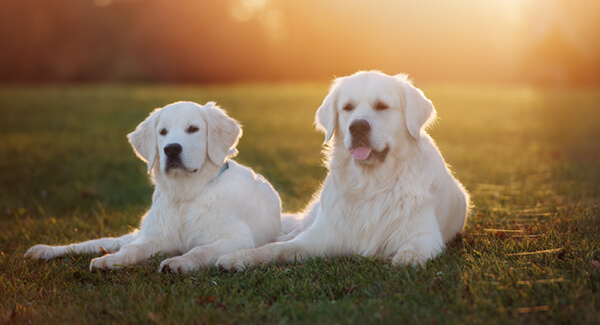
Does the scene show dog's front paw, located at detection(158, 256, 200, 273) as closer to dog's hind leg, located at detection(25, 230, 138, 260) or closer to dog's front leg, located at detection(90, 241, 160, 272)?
dog's front leg, located at detection(90, 241, 160, 272)

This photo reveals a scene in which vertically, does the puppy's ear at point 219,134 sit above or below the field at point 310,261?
above

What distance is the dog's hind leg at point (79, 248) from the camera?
16.3ft

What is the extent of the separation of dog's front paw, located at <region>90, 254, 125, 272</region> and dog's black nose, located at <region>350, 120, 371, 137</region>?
6.86 ft

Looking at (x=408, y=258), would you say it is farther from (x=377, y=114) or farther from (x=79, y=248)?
(x=79, y=248)

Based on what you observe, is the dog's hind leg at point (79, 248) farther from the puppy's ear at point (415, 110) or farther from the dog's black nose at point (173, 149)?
the puppy's ear at point (415, 110)

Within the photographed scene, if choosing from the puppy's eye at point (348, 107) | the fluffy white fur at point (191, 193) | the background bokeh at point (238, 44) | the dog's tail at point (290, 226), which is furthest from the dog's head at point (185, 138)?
the background bokeh at point (238, 44)

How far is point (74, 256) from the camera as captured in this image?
16.5 ft

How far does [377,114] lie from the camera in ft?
14.1

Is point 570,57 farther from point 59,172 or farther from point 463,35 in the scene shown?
point 59,172

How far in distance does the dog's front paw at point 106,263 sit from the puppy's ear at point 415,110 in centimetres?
250

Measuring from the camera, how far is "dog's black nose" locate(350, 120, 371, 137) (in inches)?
163

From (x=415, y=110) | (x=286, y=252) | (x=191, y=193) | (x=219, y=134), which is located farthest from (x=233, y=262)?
(x=415, y=110)

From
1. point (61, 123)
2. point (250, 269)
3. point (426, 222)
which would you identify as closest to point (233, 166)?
point (250, 269)

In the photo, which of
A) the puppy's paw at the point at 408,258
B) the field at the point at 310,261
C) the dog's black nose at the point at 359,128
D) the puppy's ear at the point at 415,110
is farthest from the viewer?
the puppy's ear at the point at 415,110
